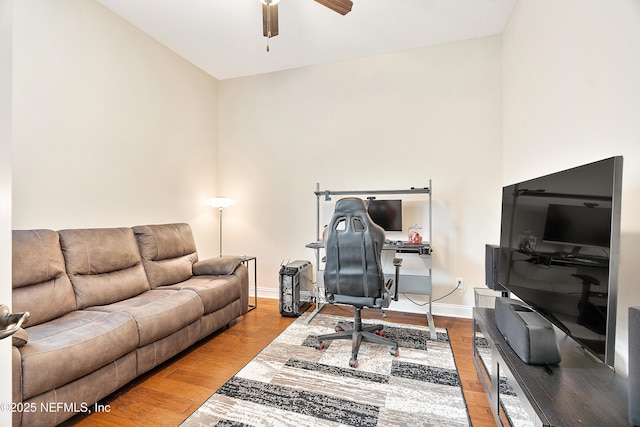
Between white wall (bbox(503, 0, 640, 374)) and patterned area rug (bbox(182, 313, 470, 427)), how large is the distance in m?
0.99

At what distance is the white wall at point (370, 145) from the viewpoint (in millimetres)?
3199

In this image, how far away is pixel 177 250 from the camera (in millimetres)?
3068

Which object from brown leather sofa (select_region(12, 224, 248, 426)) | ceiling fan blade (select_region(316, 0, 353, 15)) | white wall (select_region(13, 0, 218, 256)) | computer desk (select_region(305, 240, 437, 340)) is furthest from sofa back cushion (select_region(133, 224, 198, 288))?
ceiling fan blade (select_region(316, 0, 353, 15))

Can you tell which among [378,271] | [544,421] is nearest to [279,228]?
[378,271]

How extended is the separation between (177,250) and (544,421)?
3.09 m

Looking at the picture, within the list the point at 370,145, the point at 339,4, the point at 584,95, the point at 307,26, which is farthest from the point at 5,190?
the point at 370,145

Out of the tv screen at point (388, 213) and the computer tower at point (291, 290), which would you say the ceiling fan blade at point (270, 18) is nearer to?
the tv screen at point (388, 213)

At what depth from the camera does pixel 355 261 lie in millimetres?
2279

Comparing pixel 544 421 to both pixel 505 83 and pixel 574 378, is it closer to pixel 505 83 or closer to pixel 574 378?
pixel 574 378

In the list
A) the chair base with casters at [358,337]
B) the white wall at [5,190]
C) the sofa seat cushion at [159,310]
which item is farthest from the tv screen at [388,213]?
the white wall at [5,190]

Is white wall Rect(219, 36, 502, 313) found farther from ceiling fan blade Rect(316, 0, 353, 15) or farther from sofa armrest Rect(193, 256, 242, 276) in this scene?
ceiling fan blade Rect(316, 0, 353, 15)

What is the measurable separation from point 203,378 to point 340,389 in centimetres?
96

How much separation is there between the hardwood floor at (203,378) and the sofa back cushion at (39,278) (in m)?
0.69

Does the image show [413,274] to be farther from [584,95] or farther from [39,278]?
[39,278]
